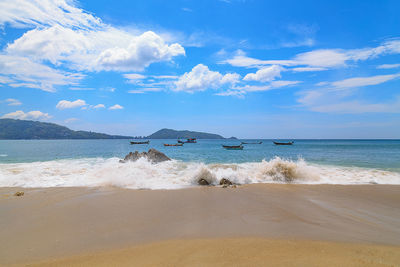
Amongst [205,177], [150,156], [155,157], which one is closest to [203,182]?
[205,177]

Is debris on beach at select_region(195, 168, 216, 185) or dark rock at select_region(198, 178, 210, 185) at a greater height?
debris on beach at select_region(195, 168, 216, 185)

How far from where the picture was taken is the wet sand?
11.4 feet

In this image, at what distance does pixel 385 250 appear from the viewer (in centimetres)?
363

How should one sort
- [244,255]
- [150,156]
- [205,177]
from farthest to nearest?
[150,156]
[205,177]
[244,255]

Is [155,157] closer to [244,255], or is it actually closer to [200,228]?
[200,228]

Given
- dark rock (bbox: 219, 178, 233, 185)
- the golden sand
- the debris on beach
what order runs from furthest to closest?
the debris on beach → dark rock (bbox: 219, 178, 233, 185) → the golden sand

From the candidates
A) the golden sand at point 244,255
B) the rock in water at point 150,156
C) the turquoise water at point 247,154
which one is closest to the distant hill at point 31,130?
the turquoise water at point 247,154

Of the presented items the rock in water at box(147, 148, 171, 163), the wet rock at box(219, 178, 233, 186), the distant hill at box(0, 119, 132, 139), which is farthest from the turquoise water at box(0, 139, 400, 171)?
the distant hill at box(0, 119, 132, 139)

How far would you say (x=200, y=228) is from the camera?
468cm

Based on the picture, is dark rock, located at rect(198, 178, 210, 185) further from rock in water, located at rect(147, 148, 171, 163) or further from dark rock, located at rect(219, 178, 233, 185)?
rock in water, located at rect(147, 148, 171, 163)

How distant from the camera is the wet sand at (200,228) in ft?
11.4

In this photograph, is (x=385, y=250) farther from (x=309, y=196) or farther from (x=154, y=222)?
(x=154, y=222)

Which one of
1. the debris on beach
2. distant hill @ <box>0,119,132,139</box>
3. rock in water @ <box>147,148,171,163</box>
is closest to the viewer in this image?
the debris on beach

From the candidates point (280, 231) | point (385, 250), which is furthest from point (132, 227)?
Answer: point (385, 250)
